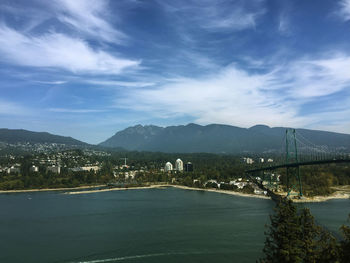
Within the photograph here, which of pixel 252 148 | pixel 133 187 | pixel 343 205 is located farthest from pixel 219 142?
pixel 343 205

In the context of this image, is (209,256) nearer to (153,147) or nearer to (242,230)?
(242,230)

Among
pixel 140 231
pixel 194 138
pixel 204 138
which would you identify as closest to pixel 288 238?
pixel 140 231

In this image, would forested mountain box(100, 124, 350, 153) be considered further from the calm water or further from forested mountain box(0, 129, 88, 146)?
the calm water

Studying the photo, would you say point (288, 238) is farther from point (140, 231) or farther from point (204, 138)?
point (204, 138)

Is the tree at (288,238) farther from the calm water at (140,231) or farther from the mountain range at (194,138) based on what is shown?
the mountain range at (194,138)

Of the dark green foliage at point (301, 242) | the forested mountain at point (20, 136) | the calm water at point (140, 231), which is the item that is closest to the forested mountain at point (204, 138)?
the forested mountain at point (20, 136)

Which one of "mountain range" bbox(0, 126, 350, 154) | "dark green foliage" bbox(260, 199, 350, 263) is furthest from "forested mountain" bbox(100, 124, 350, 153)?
"dark green foliage" bbox(260, 199, 350, 263)

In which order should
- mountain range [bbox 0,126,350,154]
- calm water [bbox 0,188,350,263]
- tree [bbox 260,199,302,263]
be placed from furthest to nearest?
mountain range [bbox 0,126,350,154], calm water [bbox 0,188,350,263], tree [bbox 260,199,302,263]
